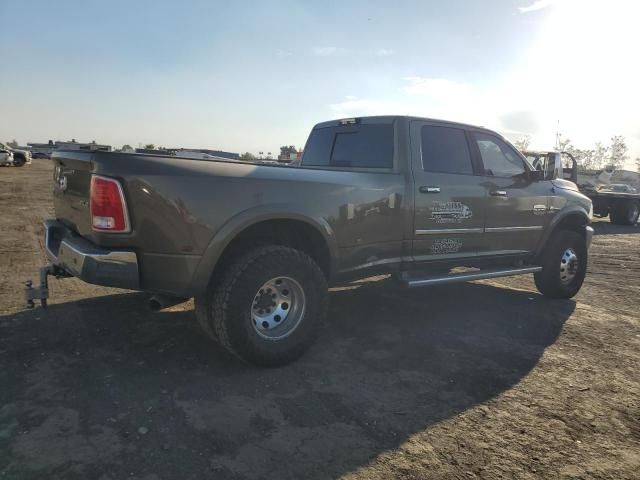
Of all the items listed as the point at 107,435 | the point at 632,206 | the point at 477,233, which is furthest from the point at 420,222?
the point at 632,206

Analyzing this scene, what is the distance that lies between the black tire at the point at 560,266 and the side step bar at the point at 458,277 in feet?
0.96

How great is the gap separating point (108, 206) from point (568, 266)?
17.8 feet

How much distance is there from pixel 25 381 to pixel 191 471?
1.56 meters

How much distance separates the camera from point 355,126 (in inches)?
191

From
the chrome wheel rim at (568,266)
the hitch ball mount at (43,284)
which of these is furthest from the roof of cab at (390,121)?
the hitch ball mount at (43,284)

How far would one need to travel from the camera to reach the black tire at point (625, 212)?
55.5 feet

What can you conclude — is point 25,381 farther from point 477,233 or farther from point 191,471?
point 477,233

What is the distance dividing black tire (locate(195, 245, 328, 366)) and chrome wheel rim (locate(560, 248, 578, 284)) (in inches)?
148

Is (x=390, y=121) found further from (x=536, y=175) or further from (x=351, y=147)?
(x=536, y=175)

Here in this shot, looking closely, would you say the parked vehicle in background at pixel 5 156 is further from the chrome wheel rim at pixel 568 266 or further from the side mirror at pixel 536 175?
the chrome wheel rim at pixel 568 266

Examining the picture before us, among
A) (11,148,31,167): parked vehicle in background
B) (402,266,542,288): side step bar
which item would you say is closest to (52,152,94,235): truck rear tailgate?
(402,266,542,288): side step bar

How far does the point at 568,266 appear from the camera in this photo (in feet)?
19.4

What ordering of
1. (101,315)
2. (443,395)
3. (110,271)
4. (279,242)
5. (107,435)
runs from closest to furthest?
(107,435), (110,271), (443,395), (279,242), (101,315)

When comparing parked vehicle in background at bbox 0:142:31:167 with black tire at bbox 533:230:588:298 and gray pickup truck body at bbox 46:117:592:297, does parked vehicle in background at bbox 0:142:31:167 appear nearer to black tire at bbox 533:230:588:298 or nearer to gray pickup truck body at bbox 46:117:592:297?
gray pickup truck body at bbox 46:117:592:297
